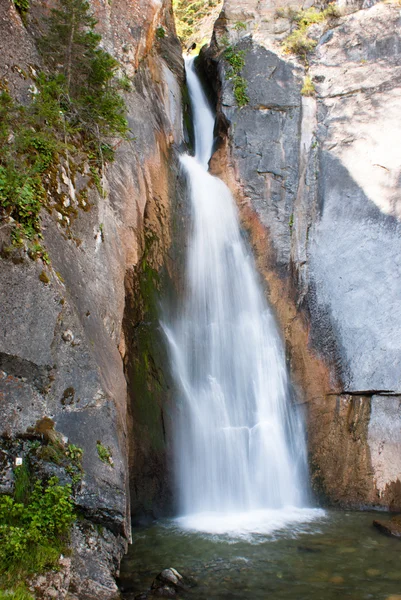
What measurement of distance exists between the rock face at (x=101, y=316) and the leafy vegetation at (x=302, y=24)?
16.1ft

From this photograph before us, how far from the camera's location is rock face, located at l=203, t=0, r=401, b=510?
979 cm

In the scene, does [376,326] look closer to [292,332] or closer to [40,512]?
[292,332]

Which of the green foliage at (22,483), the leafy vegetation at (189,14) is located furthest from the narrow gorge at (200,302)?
the leafy vegetation at (189,14)

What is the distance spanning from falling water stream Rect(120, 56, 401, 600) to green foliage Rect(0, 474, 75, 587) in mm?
1212

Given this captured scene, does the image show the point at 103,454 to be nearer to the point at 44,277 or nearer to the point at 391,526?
the point at 44,277

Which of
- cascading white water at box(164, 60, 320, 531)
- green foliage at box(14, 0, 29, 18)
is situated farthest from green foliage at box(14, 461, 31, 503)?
green foliage at box(14, 0, 29, 18)

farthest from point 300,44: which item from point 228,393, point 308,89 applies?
point 228,393

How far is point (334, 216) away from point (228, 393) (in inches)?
208

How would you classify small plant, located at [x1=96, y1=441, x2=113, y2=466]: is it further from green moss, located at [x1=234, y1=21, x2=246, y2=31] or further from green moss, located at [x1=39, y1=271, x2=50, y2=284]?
green moss, located at [x1=234, y1=21, x2=246, y2=31]

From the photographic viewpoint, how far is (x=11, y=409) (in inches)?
186

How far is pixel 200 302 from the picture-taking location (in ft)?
35.1

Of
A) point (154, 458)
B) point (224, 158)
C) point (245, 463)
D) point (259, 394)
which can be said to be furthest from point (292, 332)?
point (224, 158)

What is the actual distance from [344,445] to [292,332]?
273cm

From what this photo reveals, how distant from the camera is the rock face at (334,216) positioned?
9789 millimetres
